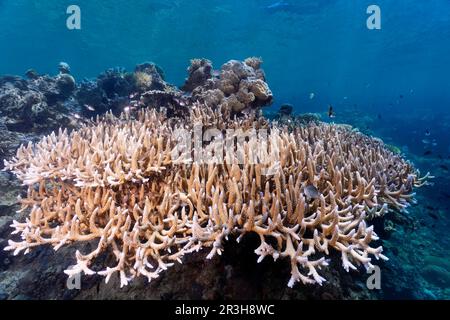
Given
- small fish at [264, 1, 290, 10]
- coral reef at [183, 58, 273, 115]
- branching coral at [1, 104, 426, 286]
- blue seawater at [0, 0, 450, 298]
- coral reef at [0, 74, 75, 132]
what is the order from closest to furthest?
1. branching coral at [1, 104, 426, 286]
2. coral reef at [183, 58, 273, 115]
3. coral reef at [0, 74, 75, 132]
4. blue seawater at [0, 0, 450, 298]
5. small fish at [264, 1, 290, 10]

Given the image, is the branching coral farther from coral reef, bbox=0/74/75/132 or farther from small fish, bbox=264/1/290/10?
small fish, bbox=264/1/290/10

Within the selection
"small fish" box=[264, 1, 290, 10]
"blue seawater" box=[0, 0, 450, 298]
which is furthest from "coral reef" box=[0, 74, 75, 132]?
"small fish" box=[264, 1, 290, 10]

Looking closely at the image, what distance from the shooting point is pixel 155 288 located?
2.90m

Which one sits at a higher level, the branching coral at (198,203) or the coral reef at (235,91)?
the coral reef at (235,91)

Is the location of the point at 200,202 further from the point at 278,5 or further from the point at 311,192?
the point at 278,5

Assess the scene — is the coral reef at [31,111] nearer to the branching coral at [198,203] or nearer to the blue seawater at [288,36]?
the branching coral at [198,203]

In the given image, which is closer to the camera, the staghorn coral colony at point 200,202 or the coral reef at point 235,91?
the staghorn coral colony at point 200,202

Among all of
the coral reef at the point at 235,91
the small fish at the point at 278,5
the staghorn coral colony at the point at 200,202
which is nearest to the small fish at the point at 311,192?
the staghorn coral colony at the point at 200,202

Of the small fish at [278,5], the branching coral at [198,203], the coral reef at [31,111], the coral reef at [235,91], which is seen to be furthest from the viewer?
the small fish at [278,5]

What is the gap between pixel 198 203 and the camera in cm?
293

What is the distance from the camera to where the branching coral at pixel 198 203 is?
2652mm

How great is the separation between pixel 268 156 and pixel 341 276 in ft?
5.95

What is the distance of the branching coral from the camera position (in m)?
2.65

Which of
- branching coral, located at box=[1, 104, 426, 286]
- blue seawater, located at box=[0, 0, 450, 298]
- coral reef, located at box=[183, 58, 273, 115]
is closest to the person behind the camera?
branching coral, located at box=[1, 104, 426, 286]
